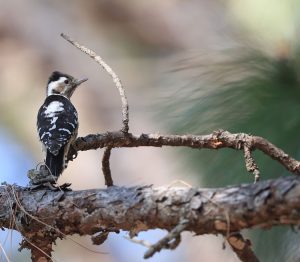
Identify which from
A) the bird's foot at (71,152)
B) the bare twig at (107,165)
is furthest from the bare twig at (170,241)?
the bird's foot at (71,152)

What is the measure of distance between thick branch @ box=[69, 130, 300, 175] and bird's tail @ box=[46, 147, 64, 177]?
0.07 m

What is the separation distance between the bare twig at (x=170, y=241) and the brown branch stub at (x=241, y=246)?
0.07 metres

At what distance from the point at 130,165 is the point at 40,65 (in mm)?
904

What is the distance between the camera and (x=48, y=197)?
→ 1.39m

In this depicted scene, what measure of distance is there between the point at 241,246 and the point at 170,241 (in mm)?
133

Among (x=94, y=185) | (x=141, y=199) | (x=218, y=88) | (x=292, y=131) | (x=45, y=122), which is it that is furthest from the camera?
(x=94, y=185)

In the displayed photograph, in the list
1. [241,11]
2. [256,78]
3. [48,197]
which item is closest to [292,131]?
[256,78]

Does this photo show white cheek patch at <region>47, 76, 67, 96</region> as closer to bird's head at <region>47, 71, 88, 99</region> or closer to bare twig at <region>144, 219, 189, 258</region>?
bird's head at <region>47, 71, 88, 99</region>

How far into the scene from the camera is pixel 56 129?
211 centimetres

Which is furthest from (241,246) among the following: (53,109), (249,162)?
(53,109)

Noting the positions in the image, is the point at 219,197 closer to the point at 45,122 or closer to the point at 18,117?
the point at 45,122

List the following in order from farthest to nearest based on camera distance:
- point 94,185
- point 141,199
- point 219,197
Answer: point 94,185, point 141,199, point 219,197

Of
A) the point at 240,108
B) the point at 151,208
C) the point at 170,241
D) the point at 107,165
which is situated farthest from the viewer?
the point at 107,165

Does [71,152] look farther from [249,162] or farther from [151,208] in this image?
[151,208]
